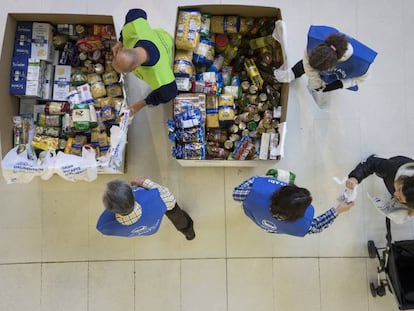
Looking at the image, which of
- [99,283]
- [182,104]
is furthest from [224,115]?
[99,283]

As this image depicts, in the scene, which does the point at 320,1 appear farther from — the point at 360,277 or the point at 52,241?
the point at 52,241

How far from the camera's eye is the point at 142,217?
2467mm

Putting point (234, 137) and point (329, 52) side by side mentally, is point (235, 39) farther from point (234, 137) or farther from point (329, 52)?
point (329, 52)

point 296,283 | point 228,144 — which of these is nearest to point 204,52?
point 228,144

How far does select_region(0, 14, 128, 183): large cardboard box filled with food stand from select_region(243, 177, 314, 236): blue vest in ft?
3.52

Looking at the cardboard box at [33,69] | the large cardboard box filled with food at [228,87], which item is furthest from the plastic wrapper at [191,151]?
the cardboard box at [33,69]

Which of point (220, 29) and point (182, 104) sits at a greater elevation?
point (220, 29)

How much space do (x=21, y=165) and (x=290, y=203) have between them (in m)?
1.90

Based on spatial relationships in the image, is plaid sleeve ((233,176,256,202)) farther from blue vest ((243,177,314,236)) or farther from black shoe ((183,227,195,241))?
black shoe ((183,227,195,241))

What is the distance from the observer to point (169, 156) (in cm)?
344

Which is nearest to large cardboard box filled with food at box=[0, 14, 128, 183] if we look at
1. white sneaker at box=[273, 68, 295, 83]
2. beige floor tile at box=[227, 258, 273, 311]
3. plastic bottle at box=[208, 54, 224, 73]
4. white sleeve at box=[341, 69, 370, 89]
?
plastic bottle at box=[208, 54, 224, 73]

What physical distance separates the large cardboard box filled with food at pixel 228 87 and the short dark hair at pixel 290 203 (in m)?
0.79

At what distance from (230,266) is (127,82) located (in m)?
1.80

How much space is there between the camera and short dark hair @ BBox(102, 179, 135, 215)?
7.42 feet
